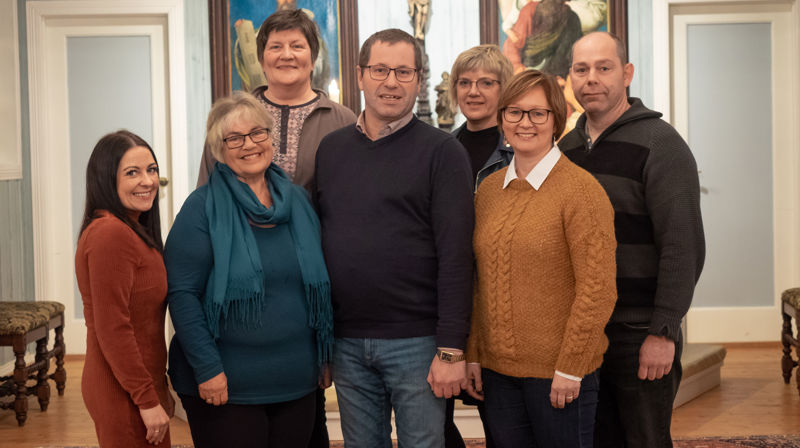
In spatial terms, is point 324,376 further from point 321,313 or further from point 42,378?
point 42,378

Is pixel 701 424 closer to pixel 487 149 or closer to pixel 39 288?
pixel 487 149

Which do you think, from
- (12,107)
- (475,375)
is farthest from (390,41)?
(12,107)

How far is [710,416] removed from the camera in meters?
3.90

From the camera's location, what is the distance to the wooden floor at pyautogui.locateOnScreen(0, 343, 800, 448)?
3670 millimetres

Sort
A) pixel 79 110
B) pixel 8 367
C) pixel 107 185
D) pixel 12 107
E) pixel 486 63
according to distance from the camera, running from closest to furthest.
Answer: pixel 107 185
pixel 486 63
pixel 8 367
pixel 12 107
pixel 79 110

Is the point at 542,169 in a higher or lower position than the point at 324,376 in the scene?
higher

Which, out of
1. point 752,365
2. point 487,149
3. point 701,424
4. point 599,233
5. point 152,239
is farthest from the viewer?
point 752,365

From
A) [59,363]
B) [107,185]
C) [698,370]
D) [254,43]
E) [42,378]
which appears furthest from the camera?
[254,43]

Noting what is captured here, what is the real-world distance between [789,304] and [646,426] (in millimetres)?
2812

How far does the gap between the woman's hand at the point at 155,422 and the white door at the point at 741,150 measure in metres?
4.28

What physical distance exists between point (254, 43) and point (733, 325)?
374 centimetres

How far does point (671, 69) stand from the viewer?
525 centimetres

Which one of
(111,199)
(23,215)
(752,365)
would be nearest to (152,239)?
(111,199)

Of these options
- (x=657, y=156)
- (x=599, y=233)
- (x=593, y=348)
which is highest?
(x=657, y=156)
